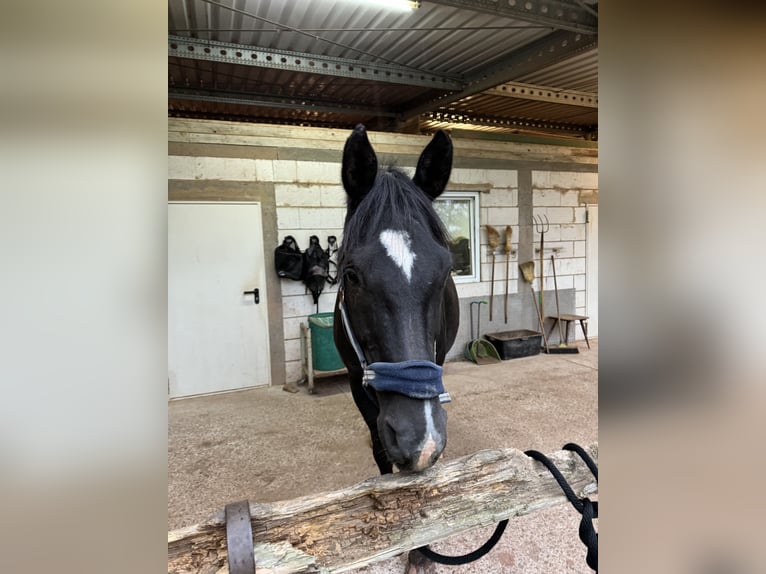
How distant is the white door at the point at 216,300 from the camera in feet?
13.2

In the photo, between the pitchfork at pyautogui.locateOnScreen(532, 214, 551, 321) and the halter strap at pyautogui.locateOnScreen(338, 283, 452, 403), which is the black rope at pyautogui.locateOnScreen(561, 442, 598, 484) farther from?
the pitchfork at pyautogui.locateOnScreen(532, 214, 551, 321)

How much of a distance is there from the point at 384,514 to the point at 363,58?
14.2 feet

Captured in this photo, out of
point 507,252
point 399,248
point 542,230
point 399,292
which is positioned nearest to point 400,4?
point 399,248

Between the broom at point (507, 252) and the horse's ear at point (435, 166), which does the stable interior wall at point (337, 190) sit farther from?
the horse's ear at point (435, 166)

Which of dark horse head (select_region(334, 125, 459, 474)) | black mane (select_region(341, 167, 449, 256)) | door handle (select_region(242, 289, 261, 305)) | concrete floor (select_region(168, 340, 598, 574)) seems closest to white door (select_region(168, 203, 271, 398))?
door handle (select_region(242, 289, 261, 305))

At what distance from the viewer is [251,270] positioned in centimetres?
429

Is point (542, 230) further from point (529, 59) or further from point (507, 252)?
point (529, 59)

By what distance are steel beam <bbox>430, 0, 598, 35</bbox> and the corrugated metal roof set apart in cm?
1

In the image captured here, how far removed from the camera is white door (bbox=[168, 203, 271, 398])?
4.03 meters

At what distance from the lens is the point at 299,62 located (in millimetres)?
3979
